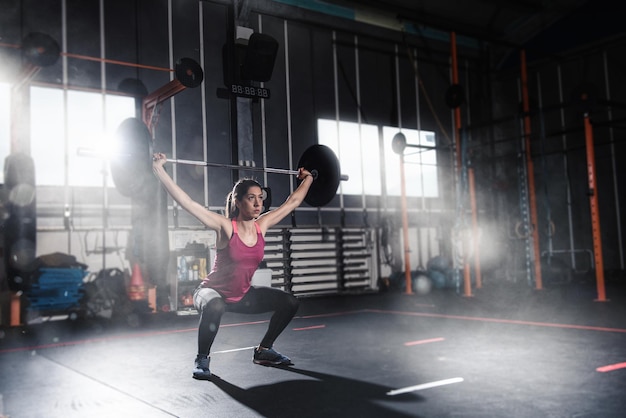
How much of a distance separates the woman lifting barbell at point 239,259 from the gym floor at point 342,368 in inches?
6.5

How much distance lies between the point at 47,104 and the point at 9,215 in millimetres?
1147

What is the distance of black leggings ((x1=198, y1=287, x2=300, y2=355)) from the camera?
182 cm

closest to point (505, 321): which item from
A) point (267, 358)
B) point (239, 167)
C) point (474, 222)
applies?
point (474, 222)

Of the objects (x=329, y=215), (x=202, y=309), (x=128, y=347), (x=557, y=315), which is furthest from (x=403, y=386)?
(x=329, y=215)

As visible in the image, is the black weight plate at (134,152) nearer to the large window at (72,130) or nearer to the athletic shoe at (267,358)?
the athletic shoe at (267,358)

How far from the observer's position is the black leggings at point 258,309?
1822 millimetres

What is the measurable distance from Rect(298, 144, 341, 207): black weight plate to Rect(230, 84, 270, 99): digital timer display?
0.26 m

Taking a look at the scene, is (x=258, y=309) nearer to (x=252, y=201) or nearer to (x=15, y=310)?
(x=252, y=201)

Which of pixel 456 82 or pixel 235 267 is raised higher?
pixel 456 82

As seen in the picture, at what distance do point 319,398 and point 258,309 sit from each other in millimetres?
631

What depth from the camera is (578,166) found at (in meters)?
9.60

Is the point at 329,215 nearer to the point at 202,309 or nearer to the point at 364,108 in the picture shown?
the point at 364,108

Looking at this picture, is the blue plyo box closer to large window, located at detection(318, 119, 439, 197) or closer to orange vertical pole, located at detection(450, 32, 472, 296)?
large window, located at detection(318, 119, 439, 197)

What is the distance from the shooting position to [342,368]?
2.95 m
